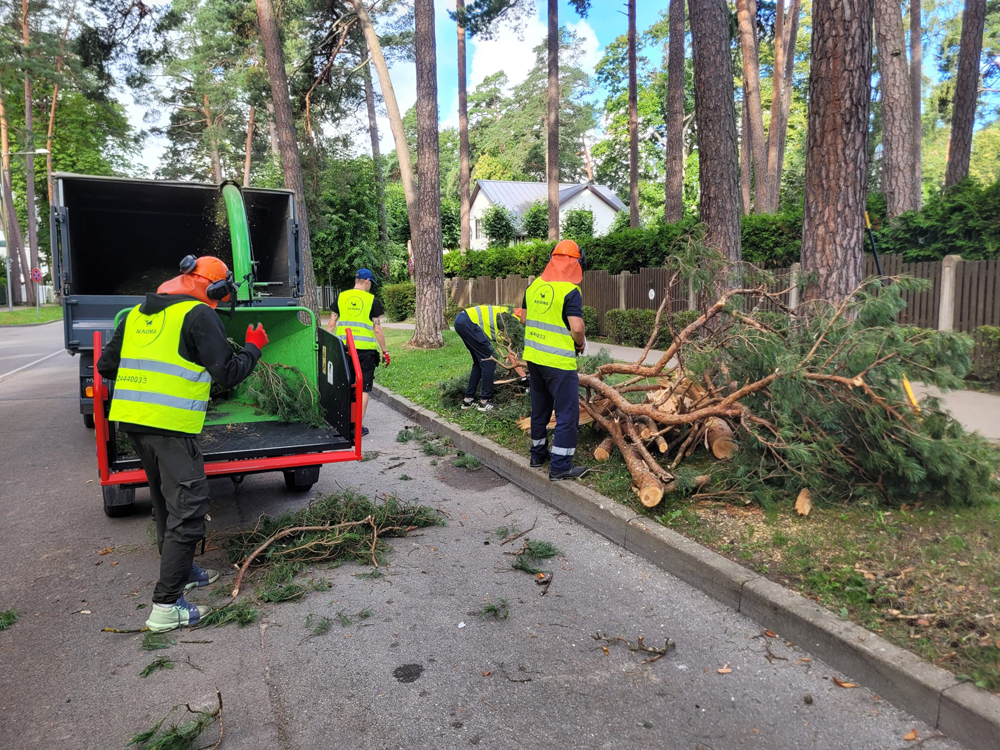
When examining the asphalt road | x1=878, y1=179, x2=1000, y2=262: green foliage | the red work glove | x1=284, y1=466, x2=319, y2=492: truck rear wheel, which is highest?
x1=878, y1=179, x2=1000, y2=262: green foliage

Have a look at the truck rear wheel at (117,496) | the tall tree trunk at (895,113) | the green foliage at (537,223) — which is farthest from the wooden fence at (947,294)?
the green foliage at (537,223)

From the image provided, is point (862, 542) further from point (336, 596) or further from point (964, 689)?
point (336, 596)

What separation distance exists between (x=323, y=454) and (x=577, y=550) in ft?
6.10

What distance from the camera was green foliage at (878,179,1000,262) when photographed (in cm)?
989

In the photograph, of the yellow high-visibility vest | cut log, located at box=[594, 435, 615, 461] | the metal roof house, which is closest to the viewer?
cut log, located at box=[594, 435, 615, 461]

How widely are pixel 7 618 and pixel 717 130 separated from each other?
8375 mm

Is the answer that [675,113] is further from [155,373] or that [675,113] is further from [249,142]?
[249,142]

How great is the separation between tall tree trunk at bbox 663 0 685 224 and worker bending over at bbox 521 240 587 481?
1368 centimetres

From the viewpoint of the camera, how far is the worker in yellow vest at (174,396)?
3502 millimetres

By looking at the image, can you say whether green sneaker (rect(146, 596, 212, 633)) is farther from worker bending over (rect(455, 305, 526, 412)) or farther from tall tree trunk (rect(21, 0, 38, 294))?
tall tree trunk (rect(21, 0, 38, 294))

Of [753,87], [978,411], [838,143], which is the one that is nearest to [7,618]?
[838,143]

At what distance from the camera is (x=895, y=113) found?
43.9ft

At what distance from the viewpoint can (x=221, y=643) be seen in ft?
11.2

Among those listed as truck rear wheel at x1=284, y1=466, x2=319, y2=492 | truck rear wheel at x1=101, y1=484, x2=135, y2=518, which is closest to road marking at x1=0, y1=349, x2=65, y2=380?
truck rear wheel at x1=101, y1=484, x2=135, y2=518
